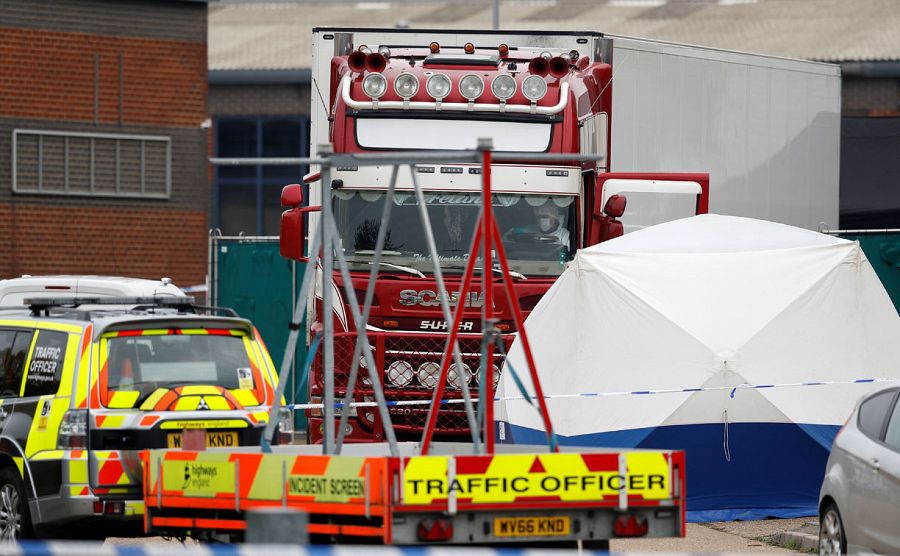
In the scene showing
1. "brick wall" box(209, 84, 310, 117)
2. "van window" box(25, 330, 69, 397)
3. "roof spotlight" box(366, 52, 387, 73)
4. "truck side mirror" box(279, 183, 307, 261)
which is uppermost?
"brick wall" box(209, 84, 310, 117)

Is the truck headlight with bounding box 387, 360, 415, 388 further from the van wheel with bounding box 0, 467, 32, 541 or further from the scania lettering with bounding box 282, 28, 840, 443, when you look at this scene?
the van wheel with bounding box 0, 467, 32, 541

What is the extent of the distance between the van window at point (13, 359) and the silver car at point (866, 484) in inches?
227

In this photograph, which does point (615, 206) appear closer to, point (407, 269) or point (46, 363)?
point (407, 269)

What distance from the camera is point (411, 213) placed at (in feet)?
50.9

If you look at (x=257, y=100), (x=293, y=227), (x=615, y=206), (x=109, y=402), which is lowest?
(x=109, y=402)

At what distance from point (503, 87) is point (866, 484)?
652 centimetres

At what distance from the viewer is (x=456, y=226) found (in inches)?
612

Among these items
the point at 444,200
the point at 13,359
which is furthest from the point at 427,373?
the point at 13,359

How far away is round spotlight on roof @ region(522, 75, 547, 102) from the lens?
1567 cm

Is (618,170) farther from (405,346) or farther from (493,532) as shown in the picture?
(493,532)

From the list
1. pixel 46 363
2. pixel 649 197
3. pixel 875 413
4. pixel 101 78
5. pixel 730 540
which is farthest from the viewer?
pixel 101 78

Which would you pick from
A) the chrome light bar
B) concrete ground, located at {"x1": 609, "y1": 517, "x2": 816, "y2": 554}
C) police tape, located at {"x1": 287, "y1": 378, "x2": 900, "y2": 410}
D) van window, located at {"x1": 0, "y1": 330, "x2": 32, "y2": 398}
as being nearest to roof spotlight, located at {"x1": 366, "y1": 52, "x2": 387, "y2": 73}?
the chrome light bar

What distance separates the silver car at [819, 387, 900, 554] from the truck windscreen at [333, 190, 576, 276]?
501 cm

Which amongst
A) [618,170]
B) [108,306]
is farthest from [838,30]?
[108,306]
